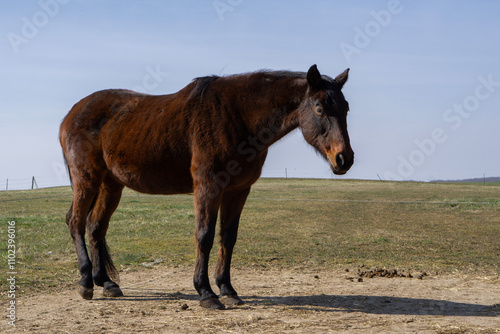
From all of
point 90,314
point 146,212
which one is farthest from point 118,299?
point 146,212

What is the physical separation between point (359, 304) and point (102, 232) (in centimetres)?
364

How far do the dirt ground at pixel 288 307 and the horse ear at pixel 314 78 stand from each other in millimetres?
2583

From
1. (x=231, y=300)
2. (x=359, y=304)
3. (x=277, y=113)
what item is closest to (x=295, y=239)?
(x=359, y=304)

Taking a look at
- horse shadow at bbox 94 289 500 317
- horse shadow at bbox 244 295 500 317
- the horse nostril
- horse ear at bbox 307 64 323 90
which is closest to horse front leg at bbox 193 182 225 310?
horse shadow at bbox 94 289 500 317

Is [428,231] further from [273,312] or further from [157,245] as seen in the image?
[273,312]

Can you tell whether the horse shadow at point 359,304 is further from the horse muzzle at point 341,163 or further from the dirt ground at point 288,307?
the horse muzzle at point 341,163

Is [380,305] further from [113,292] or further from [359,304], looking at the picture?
[113,292]

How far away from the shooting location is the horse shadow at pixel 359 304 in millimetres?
5941

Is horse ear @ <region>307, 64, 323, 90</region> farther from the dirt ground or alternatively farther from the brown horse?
the dirt ground

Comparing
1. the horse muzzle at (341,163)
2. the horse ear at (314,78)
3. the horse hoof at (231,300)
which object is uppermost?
the horse ear at (314,78)

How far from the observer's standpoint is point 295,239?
1210cm

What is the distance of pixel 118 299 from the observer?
6648mm

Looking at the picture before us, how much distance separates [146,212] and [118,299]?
37.4 ft

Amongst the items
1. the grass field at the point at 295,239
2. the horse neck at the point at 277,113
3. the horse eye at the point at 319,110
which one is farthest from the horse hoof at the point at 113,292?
the horse eye at the point at 319,110
